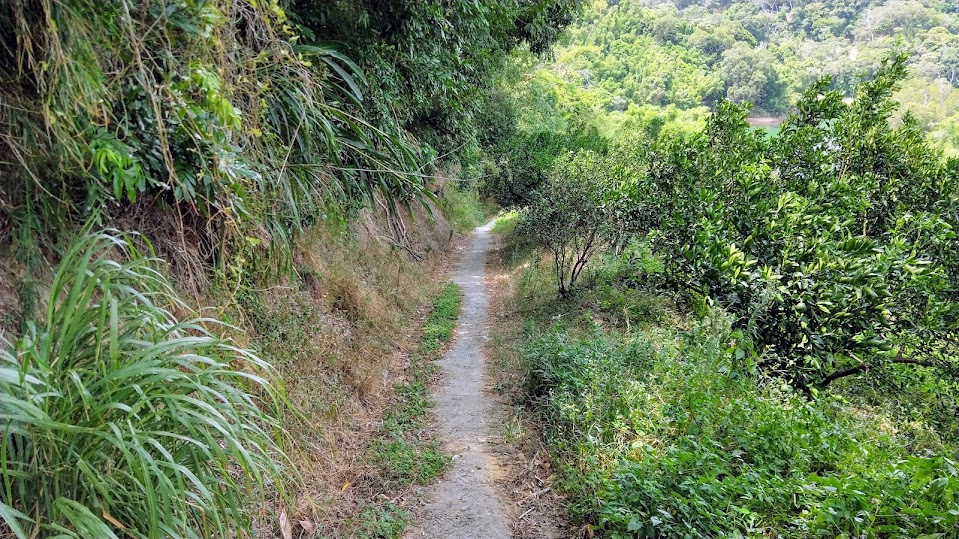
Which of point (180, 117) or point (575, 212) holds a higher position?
point (180, 117)

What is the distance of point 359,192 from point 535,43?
636cm

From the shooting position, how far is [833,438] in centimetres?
345

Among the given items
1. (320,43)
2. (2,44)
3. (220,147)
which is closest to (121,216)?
(220,147)

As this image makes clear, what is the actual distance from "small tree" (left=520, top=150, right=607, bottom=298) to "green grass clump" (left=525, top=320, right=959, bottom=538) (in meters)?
4.71

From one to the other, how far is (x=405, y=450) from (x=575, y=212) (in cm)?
685

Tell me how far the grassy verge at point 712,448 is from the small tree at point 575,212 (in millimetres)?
3766

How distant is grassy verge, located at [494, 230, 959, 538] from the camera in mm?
2590

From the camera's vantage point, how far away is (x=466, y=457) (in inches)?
189

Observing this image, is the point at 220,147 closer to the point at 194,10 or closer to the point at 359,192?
the point at 194,10

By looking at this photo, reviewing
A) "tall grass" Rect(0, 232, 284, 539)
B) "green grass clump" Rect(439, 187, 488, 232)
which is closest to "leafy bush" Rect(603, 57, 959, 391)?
"tall grass" Rect(0, 232, 284, 539)

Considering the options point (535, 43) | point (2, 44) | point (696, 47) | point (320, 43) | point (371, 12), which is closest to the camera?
point (2, 44)

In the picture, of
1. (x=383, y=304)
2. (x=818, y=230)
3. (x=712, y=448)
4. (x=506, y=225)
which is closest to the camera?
(x=712, y=448)

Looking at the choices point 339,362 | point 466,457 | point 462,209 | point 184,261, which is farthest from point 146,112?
point 462,209

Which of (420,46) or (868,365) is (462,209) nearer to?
(420,46)
